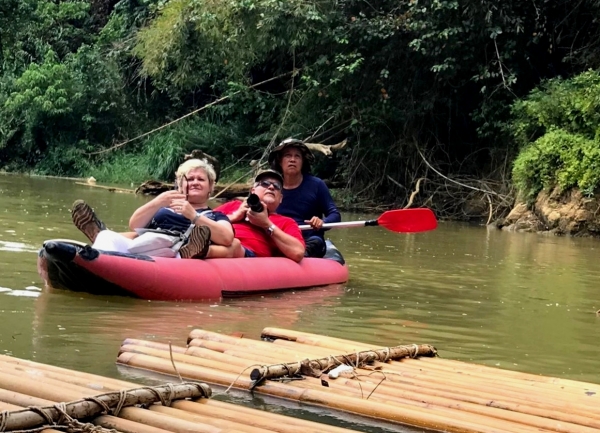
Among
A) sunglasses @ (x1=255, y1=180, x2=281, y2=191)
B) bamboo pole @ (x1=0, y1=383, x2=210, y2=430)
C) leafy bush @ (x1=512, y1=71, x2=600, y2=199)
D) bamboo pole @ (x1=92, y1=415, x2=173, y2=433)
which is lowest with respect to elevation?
bamboo pole @ (x1=92, y1=415, x2=173, y2=433)

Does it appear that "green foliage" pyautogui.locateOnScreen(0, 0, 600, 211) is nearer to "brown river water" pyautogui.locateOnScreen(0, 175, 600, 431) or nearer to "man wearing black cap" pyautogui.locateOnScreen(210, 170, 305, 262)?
"brown river water" pyautogui.locateOnScreen(0, 175, 600, 431)

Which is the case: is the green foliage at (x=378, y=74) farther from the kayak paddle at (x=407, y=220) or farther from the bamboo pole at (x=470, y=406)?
the bamboo pole at (x=470, y=406)

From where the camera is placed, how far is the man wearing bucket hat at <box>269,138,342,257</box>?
24.0 ft

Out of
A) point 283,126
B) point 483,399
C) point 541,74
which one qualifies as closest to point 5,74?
point 283,126

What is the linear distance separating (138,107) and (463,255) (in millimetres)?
16067

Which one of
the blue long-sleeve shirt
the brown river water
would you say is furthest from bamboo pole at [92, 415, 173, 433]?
the blue long-sleeve shirt

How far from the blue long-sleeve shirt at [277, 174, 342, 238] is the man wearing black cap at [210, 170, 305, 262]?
1.99 feet

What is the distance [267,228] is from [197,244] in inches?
32.3

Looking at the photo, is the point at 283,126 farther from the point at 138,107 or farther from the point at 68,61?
the point at 68,61

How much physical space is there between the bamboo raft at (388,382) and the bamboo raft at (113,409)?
1.64 ft

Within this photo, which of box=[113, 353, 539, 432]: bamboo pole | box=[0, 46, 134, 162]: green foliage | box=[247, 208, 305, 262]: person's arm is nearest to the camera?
box=[113, 353, 539, 432]: bamboo pole

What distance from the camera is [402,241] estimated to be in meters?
11.2

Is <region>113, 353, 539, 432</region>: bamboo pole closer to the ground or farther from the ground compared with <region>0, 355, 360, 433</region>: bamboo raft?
closer to the ground

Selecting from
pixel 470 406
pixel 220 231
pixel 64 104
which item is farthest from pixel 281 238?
pixel 64 104
